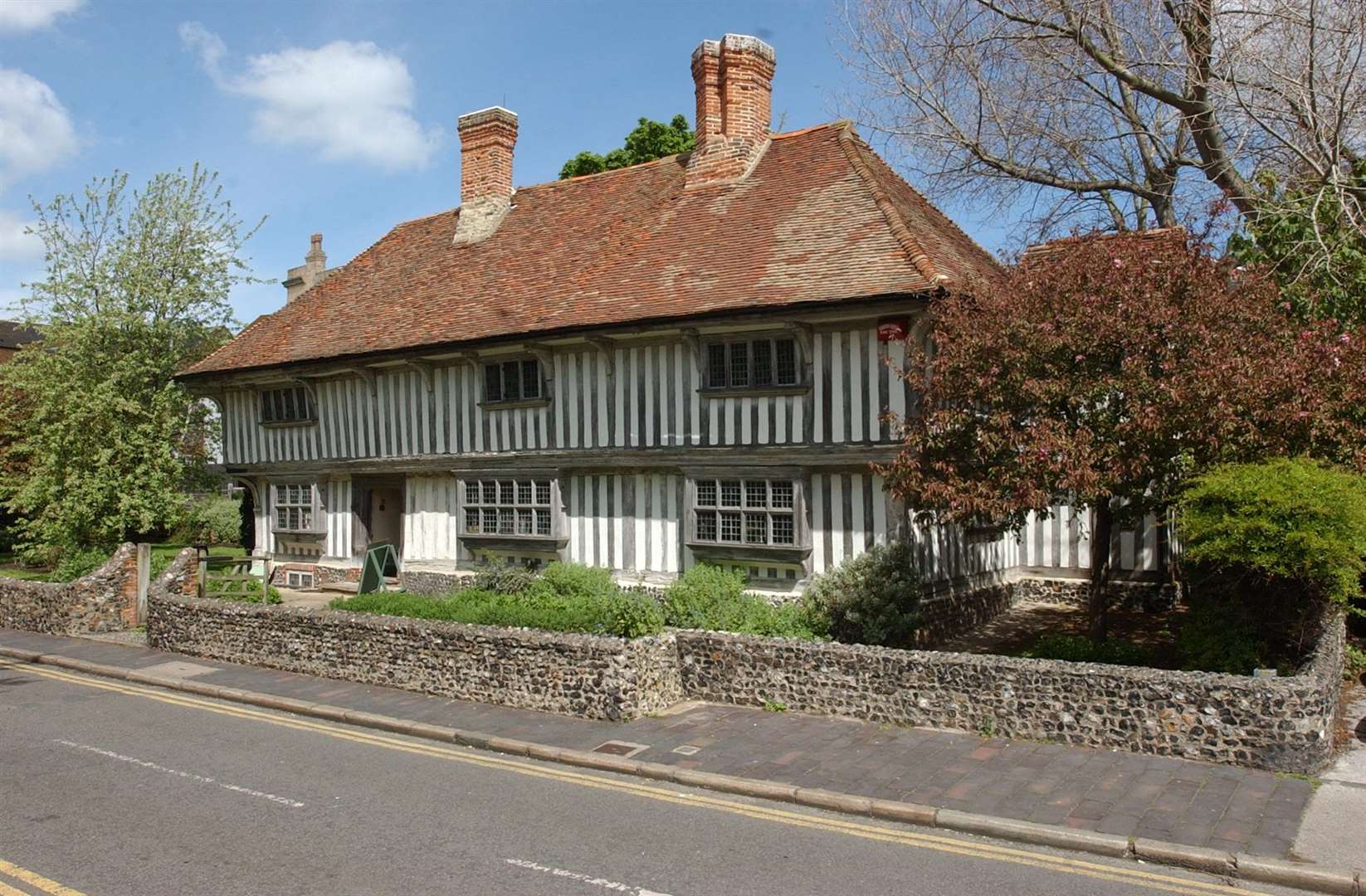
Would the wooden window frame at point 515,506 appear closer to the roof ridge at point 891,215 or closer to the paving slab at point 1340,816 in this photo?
the roof ridge at point 891,215

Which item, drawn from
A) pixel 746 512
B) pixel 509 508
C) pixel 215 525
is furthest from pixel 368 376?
pixel 215 525

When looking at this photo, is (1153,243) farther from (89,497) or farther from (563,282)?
(89,497)

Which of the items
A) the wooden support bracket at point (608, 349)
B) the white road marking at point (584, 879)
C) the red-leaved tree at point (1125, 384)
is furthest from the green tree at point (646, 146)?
the white road marking at point (584, 879)

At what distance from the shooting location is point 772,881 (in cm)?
636

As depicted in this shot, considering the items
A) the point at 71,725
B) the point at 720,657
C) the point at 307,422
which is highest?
the point at 307,422

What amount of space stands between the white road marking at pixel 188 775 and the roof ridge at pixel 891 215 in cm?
934

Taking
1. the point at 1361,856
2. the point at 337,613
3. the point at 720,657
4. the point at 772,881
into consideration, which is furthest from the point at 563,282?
the point at 1361,856

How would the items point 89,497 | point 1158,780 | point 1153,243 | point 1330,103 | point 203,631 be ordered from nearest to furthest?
point 1158,780 < point 1153,243 < point 1330,103 < point 203,631 < point 89,497

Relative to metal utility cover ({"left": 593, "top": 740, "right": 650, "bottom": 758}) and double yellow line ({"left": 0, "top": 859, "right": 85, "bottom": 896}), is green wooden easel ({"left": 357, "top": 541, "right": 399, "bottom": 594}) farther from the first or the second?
double yellow line ({"left": 0, "top": 859, "right": 85, "bottom": 896})

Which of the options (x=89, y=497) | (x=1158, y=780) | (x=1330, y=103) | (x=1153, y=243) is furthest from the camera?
(x=89, y=497)

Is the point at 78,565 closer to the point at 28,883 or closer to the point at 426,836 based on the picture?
the point at 28,883

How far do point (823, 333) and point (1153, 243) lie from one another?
453cm

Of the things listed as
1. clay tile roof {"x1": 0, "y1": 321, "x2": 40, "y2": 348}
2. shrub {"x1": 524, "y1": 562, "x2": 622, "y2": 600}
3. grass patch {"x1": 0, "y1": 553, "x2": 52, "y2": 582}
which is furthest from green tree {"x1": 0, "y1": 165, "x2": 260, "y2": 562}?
clay tile roof {"x1": 0, "y1": 321, "x2": 40, "y2": 348}

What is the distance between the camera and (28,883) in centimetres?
636
